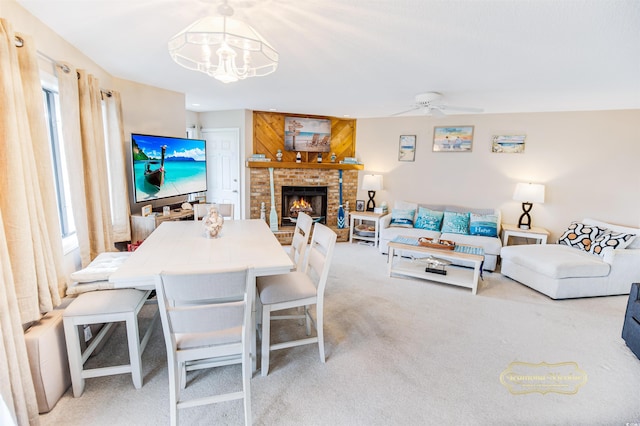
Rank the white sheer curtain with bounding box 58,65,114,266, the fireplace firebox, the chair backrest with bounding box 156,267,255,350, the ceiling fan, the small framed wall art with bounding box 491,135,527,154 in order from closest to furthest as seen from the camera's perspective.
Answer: the chair backrest with bounding box 156,267,255,350, the white sheer curtain with bounding box 58,65,114,266, the ceiling fan, the small framed wall art with bounding box 491,135,527,154, the fireplace firebox

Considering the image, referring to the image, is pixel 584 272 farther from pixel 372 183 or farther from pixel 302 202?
pixel 302 202

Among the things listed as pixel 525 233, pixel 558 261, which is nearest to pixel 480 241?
pixel 525 233

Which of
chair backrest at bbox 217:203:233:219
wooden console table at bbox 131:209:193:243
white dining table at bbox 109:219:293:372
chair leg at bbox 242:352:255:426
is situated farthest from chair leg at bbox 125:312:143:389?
wooden console table at bbox 131:209:193:243

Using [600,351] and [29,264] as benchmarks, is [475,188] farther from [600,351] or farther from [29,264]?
[29,264]

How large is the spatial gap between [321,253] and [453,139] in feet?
12.7

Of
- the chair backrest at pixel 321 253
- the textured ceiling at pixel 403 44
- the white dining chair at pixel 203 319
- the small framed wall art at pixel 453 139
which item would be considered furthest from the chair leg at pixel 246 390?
the small framed wall art at pixel 453 139

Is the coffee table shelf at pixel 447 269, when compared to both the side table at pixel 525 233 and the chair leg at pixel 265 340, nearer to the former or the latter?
the side table at pixel 525 233

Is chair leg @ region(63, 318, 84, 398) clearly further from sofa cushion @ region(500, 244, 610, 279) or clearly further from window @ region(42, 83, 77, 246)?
sofa cushion @ region(500, 244, 610, 279)

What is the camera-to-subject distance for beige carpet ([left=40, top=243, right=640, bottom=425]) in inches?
67.8

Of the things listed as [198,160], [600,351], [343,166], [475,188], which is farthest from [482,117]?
[198,160]

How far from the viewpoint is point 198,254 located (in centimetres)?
200

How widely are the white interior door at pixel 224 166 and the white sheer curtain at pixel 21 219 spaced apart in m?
3.65

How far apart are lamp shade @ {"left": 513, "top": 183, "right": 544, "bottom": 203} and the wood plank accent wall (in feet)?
9.01

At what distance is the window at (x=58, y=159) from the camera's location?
8.43 ft
